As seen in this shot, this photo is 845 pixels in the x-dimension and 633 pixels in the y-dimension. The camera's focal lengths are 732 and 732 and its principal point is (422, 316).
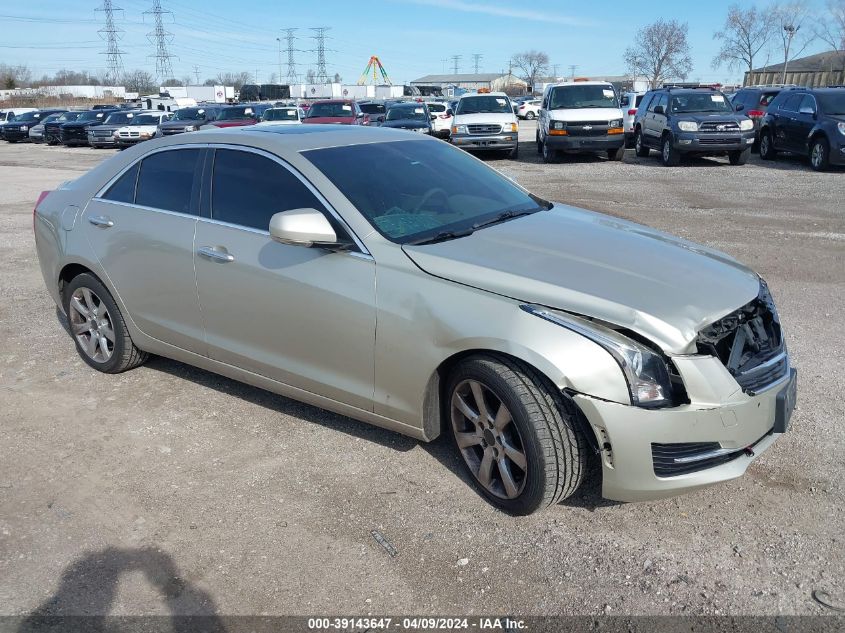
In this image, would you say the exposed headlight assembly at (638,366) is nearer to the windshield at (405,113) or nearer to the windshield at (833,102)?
the windshield at (833,102)

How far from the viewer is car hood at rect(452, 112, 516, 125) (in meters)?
20.3

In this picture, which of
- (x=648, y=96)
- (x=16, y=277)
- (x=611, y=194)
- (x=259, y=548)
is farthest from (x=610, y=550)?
(x=648, y=96)

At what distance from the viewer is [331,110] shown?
23.4 metres

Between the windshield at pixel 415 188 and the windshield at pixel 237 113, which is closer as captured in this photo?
the windshield at pixel 415 188

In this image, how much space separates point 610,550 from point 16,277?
758 centimetres

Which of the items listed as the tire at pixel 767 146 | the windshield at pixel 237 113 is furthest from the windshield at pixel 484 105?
the windshield at pixel 237 113

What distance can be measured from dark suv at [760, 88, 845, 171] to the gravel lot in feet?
40.9

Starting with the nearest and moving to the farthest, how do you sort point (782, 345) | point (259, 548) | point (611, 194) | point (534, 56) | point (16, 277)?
point (259, 548)
point (782, 345)
point (16, 277)
point (611, 194)
point (534, 56)

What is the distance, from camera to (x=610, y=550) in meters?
3.12

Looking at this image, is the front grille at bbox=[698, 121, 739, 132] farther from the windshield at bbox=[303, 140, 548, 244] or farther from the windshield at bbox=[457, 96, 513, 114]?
the windshield at bbox=[303, 140, 548, 244]

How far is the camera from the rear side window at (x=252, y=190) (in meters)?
3.95

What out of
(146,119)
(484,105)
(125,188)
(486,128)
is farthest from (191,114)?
(125,188)

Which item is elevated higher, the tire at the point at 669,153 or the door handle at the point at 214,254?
the door handle at the point at 214,254

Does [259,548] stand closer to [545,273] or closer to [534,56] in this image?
[545,273]
